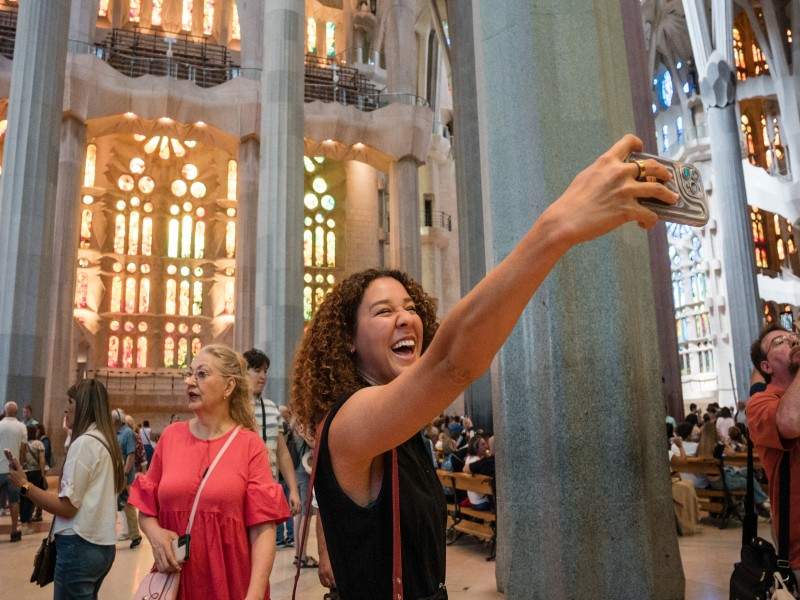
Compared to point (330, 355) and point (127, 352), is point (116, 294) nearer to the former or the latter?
point (127, 352)

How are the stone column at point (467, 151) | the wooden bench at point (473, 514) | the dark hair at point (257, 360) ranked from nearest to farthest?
the dark hair at point (257, 360) < the wooden bench at point (473, 514) < the stone column at point (467, 151)

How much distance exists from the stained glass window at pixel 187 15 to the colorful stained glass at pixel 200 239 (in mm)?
9032

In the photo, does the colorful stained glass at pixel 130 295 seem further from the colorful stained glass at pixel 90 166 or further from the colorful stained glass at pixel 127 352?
the colorful stained glass at pixel 90 166

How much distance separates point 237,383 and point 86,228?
2765 centimetres

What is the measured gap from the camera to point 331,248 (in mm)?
30344

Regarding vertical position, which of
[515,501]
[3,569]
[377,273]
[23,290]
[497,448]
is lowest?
[3,569]

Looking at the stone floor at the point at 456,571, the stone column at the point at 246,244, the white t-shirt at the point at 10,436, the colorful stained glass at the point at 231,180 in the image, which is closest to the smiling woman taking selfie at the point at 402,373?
the stone floor at the point at 456,571

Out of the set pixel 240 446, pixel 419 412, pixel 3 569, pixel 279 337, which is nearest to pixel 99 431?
pixel 240 446

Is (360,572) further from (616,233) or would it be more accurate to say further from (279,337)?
(279,337)

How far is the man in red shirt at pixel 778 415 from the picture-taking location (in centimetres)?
245

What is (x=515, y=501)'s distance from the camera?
3766mm

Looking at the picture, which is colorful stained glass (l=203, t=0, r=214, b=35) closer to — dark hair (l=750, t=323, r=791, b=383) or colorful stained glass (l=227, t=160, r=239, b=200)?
colorful stained glass (l=227, t=160, r=239, b=200)

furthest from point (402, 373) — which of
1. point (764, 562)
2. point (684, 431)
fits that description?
point (684, 431)

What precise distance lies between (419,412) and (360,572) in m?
0.47
